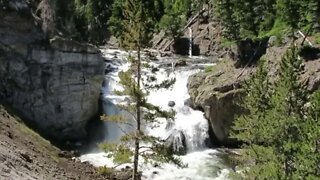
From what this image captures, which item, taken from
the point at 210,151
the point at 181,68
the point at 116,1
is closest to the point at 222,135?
the point at 210,151

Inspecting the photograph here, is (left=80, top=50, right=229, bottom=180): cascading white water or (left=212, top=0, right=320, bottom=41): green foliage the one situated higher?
(left=212, top=0, right=320, bottom=41): green foliage

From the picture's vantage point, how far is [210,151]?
5297cm

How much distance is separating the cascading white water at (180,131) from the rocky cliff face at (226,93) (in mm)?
1562

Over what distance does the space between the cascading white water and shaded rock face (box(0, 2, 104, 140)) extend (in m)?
4.85

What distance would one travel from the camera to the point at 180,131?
5453cm

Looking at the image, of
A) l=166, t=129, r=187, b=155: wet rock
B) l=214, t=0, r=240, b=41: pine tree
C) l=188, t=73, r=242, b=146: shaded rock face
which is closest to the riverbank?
l=166, t=129, r=187, b=155: wet rock

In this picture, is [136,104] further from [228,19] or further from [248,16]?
[248,16]

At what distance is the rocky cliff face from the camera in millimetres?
52619

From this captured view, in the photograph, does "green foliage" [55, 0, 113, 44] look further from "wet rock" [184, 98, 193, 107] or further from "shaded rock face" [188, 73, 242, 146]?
"shaded rock face" [188, 73, 242, 146]

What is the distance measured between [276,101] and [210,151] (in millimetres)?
20502

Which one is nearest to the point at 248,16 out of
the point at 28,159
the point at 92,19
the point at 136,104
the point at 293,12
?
the point at 293,12

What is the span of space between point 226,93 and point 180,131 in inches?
258

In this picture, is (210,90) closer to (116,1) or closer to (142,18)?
(142,18)

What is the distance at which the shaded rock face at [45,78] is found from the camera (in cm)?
5097
